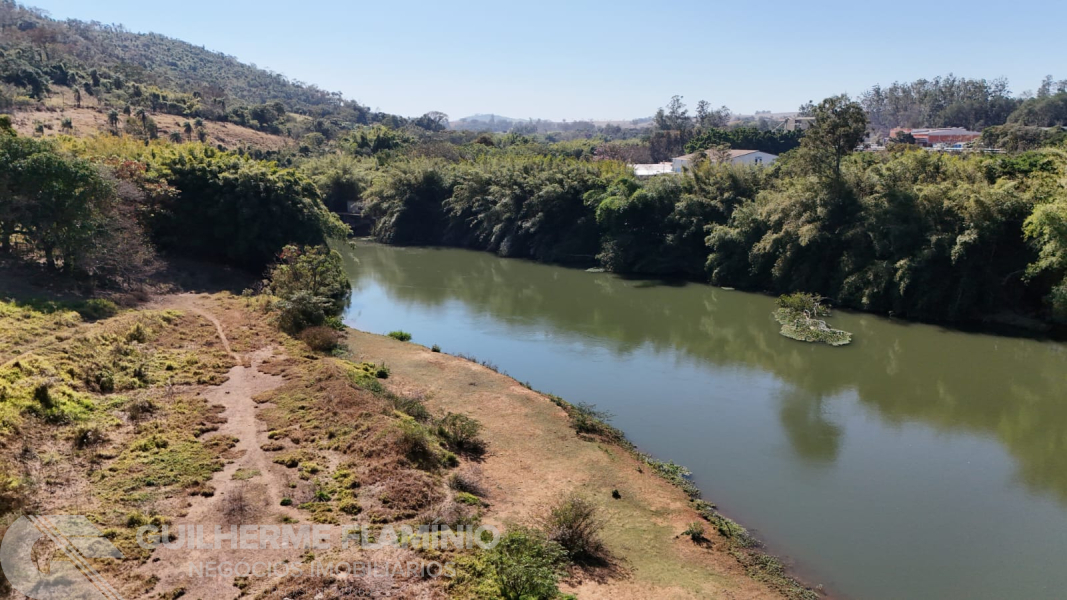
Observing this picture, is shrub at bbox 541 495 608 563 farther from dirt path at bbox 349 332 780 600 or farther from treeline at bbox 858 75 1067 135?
treeline at bbox 858 75 1067 135

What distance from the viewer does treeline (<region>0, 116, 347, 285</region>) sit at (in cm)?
1906

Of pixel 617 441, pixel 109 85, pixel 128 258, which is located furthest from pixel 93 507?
pixel 109 85

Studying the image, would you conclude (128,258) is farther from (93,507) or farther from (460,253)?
(460,253)

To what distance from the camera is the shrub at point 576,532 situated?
902cm

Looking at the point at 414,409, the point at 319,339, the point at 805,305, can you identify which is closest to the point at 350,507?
the point at 414,409

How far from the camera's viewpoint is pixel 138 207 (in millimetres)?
24547

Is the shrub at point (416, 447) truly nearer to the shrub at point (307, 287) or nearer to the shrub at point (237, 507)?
the shrub at point (237, 507)

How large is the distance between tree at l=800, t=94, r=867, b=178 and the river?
639 centimetres

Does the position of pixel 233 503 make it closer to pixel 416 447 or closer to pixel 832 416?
pixel 416 447

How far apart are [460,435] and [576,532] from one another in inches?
161

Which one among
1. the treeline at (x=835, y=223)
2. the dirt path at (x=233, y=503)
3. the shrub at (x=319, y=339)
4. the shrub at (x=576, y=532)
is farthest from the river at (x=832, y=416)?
the dirt path at (x=233, y=503)

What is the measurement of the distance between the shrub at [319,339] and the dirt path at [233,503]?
3.63 m

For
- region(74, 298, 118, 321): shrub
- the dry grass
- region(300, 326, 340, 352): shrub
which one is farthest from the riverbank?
the dry grass

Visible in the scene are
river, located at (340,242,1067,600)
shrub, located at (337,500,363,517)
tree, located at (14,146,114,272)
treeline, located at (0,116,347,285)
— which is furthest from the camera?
treeline, located at (0,116,347,285)
